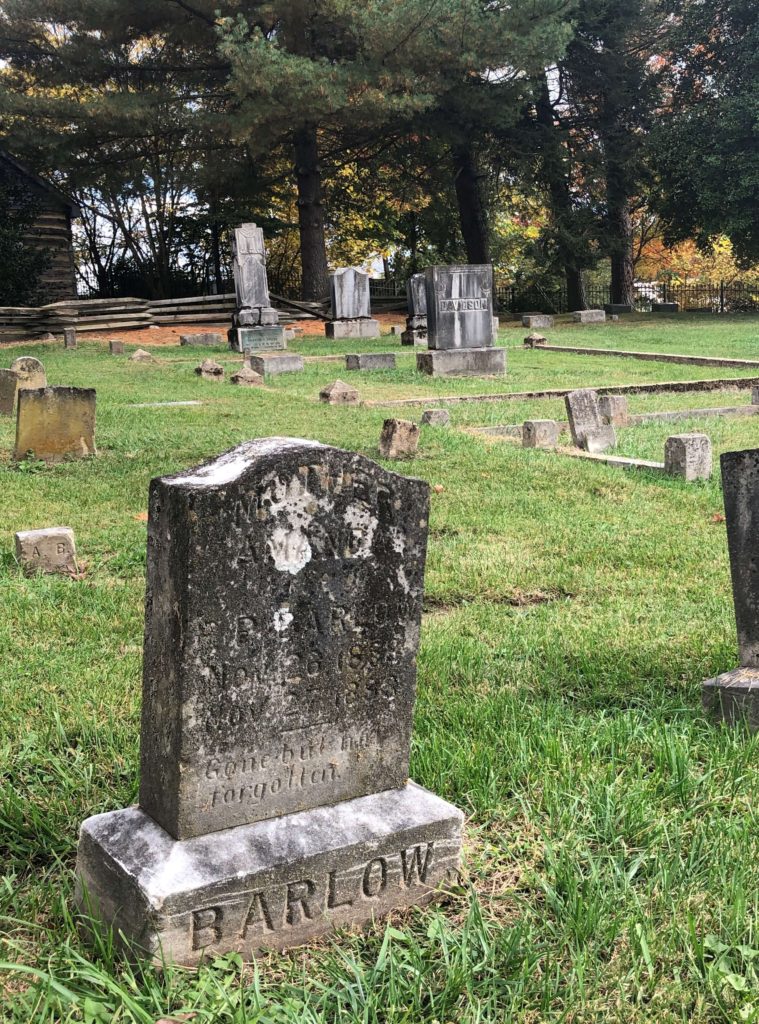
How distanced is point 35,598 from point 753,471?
366cm

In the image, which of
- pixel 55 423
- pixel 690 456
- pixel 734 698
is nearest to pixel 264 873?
pixel 734 698

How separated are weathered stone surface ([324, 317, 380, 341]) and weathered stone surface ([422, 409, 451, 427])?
1464cm

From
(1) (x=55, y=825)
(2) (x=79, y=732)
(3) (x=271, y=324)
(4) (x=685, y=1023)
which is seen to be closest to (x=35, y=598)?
(2) (x=79, y=732)

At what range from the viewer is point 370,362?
1903 cm

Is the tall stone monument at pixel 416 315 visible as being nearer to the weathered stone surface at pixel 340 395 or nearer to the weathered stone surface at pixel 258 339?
the weathered stone surface at pixel 258 339

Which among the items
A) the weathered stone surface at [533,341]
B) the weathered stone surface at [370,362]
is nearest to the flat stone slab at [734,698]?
the weathered stone surface at [370,362]

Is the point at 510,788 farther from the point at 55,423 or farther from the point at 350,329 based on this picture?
the point at 350,329

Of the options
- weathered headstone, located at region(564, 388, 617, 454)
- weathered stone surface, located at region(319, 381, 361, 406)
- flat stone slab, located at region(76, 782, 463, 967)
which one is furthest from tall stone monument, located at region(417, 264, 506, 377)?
flat stone slab, located at region(76, 782, 463, 967)

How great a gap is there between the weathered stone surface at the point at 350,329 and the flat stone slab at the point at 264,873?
77.9 ft

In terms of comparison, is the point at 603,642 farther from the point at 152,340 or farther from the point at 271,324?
the point at 152,340

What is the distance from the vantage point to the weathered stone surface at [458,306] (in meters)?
17.9

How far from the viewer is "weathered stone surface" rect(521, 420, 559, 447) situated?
1016cm

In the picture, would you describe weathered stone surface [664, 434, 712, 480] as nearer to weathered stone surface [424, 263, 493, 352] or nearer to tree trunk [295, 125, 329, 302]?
weathered stone surface [424, 263, 493, 352]

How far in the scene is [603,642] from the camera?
4723mm
